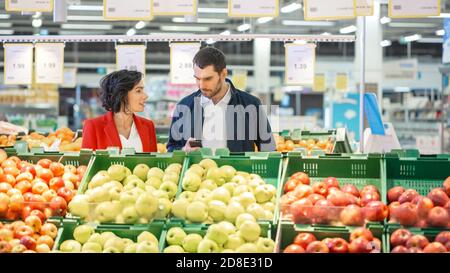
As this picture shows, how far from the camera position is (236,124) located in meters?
5.62

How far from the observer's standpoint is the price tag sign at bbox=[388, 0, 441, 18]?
6.07 meters

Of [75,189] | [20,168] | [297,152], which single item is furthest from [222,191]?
[20,168]

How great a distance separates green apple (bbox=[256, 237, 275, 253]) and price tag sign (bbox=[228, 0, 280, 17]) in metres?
3.12

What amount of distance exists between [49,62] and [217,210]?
6131 millimetres

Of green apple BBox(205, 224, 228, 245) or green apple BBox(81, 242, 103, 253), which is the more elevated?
green apple BBox(205, 224, 228, 245)

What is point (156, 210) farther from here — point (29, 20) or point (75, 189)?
point (29, 20)

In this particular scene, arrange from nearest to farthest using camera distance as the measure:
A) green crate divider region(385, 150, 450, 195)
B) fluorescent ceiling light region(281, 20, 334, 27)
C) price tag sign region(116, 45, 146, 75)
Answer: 1. green crate divider region(385, 150, 450, 195)
2. price tag sign region(116, 45, 146, 75)
3. fluorescent ceiling light region(281, 20, 334, 27)

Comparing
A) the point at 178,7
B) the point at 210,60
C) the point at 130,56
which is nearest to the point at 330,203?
the point at 210,60

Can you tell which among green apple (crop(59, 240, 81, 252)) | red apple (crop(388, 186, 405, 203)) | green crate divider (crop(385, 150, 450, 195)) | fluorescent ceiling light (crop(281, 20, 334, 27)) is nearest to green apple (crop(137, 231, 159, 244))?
green apple (crop(59, 240, 81, 252))

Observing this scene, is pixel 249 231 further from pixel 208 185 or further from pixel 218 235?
pixel 208 185

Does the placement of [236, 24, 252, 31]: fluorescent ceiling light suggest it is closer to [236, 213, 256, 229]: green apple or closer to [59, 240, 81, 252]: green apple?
[236, 213, 256, 229]: green apple

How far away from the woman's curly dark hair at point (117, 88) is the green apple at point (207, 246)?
2117 millimetres

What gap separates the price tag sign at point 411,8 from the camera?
607 cm

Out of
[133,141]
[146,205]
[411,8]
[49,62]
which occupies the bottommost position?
[146,205]
